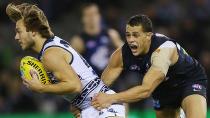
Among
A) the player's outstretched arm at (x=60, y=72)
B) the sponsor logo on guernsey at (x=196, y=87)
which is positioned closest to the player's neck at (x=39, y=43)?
the player's outstretched arm at (x=60, y=72)

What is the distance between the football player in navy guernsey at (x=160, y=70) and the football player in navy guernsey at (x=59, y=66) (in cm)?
30

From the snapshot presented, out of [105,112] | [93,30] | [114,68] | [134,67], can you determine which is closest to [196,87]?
[134,67]

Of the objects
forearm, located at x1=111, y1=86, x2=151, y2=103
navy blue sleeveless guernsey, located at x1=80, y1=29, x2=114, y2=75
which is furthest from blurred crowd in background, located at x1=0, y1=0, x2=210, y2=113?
forearm, located at x1=111, y1=86, x2=151, y2=103

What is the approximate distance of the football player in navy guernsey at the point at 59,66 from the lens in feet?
21.2

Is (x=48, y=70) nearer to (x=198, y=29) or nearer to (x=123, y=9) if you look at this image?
(x=198, y=29)

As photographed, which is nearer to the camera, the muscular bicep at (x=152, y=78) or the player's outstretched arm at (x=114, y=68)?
the muscular bicep at (x=152, y=78)

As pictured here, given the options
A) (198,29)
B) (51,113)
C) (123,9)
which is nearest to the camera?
(51,113)

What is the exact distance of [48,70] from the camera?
21.5 feet

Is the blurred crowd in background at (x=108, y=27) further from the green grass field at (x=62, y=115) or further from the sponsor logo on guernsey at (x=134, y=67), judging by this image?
the sponsor logo on guernsey at (x=134, y=67)

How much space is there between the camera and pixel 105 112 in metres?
6.62

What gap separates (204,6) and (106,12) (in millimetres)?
2106

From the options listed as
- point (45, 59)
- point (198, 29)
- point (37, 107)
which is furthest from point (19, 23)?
point (198, 29)

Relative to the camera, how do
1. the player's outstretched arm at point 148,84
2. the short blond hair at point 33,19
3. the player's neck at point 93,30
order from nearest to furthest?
the player's outstretched arm at point 148,84 → the short blond hair at point 33,19 → the player's neck at point 93,30

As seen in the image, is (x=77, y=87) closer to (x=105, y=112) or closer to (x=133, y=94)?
(x=105, y=112)
